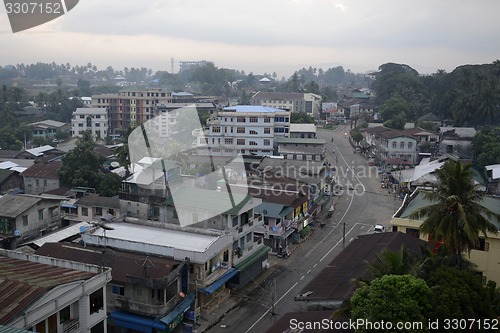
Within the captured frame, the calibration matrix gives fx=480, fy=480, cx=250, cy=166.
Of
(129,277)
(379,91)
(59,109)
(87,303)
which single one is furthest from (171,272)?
(379,91)

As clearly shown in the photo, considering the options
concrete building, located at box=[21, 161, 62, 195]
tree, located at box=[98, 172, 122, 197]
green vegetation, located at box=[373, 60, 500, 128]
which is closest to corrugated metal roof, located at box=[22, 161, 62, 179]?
concrete building, located at box=[21, 161, 62, 195]

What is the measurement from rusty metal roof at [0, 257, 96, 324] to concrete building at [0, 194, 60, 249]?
6.42 metres

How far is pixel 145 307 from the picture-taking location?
15.1m

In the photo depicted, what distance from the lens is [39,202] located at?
21438 millimetres

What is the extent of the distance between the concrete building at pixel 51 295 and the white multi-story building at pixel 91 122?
1758 inches

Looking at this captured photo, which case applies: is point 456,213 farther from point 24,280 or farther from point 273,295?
point 24,280

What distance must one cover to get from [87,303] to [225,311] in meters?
6.37

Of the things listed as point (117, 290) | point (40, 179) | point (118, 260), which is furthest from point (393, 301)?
point (40, 179)

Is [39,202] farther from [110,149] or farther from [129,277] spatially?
[110,149]

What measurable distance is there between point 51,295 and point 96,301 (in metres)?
2.00

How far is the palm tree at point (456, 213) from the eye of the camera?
13961 mm

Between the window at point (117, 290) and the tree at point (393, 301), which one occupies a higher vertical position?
the tree at point (393, 301)

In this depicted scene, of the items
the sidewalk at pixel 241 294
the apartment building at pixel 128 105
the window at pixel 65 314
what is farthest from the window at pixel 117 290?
the apartment building at pixel 128 105

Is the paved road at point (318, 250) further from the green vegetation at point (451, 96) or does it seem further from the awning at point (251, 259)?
the green vegetation at point (451, 96)
